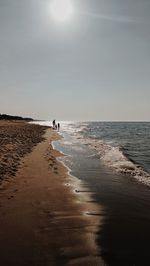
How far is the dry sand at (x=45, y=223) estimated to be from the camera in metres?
5.92

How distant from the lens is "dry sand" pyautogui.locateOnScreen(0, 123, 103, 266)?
592 centimetres

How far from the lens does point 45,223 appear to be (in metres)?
7.79

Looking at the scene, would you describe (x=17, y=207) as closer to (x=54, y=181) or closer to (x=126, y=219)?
(x=126, y=219)

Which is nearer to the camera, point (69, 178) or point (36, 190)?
point (36, 190)

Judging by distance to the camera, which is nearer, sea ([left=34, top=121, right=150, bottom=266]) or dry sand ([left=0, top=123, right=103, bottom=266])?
dry sand ([left=0, top=123, right=103, bottom=266])

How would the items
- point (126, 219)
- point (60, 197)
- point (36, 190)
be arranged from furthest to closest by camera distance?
1. point (36, 190)
2. point (60, 197)
3. point (126, 219)

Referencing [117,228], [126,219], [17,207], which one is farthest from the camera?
[17,207]

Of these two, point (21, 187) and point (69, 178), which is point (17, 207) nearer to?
point (21, 187)

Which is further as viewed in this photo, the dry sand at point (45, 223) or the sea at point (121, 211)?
the sea at point (121, 211)

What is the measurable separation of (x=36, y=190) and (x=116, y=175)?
5853 millimetres

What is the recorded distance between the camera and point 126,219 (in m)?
8.36

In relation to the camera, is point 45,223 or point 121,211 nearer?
point 45,223

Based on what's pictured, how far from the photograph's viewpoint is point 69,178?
14.2m

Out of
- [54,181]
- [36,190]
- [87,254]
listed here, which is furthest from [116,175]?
[87,254]
